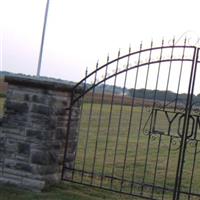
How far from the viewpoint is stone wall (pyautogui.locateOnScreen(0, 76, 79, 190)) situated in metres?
7.28

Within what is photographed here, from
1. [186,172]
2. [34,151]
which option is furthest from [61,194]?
[186,172]

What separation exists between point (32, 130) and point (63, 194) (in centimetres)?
98

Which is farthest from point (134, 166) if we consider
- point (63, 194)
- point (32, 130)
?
point (32, 130)

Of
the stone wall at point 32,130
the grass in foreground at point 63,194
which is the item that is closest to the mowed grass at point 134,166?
the grass in foreground at point 63,194

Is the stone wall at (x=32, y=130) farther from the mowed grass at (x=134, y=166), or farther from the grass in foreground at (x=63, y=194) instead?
the mowed grass at (x=134, y=166)

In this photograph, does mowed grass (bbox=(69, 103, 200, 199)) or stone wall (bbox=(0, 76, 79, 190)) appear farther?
mowed grass (bbox=(69, 103, 200, 199))

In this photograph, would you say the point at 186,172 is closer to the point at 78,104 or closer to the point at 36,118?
the point at 78,104

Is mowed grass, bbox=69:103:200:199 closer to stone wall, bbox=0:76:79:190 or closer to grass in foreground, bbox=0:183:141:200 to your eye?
grass in foreground, bbox=0:183:141:200

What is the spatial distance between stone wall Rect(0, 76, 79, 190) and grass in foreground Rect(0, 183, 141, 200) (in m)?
0.16

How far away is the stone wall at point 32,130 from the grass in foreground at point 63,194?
0.16 m

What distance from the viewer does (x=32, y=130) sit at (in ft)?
24.1

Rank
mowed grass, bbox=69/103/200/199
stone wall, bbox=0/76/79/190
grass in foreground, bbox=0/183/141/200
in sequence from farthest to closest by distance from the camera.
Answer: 1. mowed grass, bbox=69/103/200/199
2. stone wall, bbox=0/76/79/190
3. grass in foreground, bbox=0/183/141/200

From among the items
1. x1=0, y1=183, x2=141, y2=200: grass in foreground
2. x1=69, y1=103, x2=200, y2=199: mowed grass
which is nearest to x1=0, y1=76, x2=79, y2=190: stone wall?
x1=0, y1=183, x2=141, y2=200: grass in foreground

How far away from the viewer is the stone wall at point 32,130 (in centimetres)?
728
